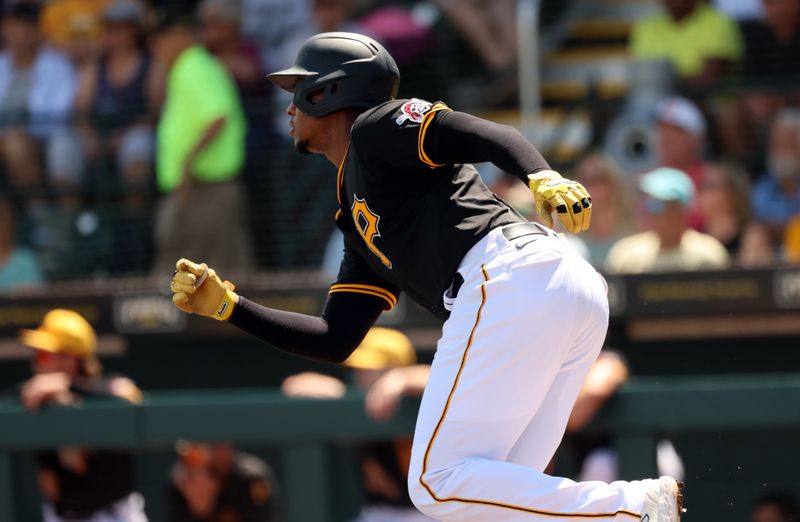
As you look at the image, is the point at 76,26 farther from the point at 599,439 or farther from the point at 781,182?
the point at 599,439

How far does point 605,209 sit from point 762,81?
3.50ft

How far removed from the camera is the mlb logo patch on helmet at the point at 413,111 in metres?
3.46

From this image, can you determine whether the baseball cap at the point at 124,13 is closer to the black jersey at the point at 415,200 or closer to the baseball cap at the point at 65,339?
the baseball cap at the point at 65,339

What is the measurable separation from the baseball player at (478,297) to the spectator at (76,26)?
521 centimetres

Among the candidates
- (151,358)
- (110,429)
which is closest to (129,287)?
(151,358)

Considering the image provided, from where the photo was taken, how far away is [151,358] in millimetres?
7828

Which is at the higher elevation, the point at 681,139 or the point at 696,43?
the point at 696,43

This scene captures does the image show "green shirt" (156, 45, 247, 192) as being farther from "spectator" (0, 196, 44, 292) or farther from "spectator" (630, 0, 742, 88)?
"spectator" (630, 0, 742, 88)

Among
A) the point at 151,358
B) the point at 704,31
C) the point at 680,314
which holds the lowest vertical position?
the point at 151,358

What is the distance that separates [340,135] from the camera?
3.89 meters

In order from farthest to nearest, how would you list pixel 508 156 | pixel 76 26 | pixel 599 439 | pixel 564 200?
1. pixel 76 26
2. pixel 599 439
3. pixel 508 156
4. pixel 564 200

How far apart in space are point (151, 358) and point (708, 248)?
10.8 feet

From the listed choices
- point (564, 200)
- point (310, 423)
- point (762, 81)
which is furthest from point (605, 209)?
point (564, 200)

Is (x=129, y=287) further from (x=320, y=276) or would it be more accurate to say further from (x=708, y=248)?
(x=708, y=248)
